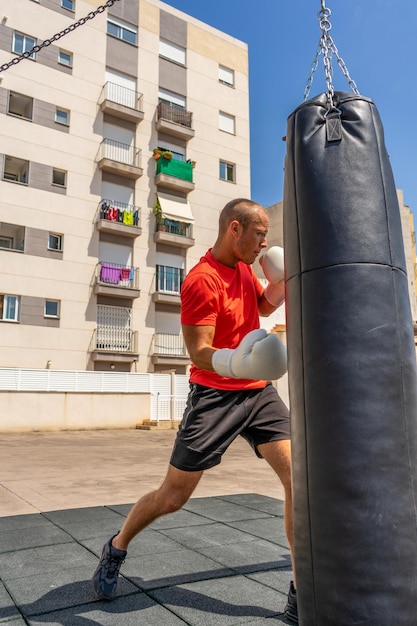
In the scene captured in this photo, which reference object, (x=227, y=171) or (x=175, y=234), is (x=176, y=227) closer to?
(x=175, y=234)

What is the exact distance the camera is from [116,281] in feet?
71.9

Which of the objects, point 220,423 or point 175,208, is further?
point 175,208

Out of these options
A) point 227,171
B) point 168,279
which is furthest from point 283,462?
point 227,171

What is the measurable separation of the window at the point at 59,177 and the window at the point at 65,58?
14.8ft

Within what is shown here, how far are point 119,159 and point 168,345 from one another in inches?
322

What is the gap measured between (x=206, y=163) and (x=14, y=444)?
55.9 ft

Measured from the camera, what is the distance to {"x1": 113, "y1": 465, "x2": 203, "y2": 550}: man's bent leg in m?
2.52

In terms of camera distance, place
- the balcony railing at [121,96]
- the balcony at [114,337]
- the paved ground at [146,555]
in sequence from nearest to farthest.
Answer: the paved ground at [146,555], the balcony at [114,337], the balcony railing at [121,96]

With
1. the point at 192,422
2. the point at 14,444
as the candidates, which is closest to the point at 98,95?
the point at 14,444

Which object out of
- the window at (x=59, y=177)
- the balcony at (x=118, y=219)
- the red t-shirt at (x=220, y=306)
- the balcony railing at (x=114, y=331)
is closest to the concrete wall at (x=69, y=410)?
the balcony railing at (x=114, y=331)

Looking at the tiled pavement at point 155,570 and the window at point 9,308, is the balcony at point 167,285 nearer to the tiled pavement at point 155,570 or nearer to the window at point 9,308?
the window at point 9,308

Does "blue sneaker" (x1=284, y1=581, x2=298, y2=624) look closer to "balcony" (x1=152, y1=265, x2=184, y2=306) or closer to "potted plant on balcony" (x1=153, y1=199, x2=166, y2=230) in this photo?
"balcony" (x1=152, y1=265, x2=184, y2=306)

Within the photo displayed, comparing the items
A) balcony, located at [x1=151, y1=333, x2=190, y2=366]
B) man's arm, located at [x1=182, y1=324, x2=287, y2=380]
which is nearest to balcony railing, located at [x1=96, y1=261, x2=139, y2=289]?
balcony, located at [x1=151, y1=333, x2=190, y2=366]

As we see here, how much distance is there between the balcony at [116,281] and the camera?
70.2ft
